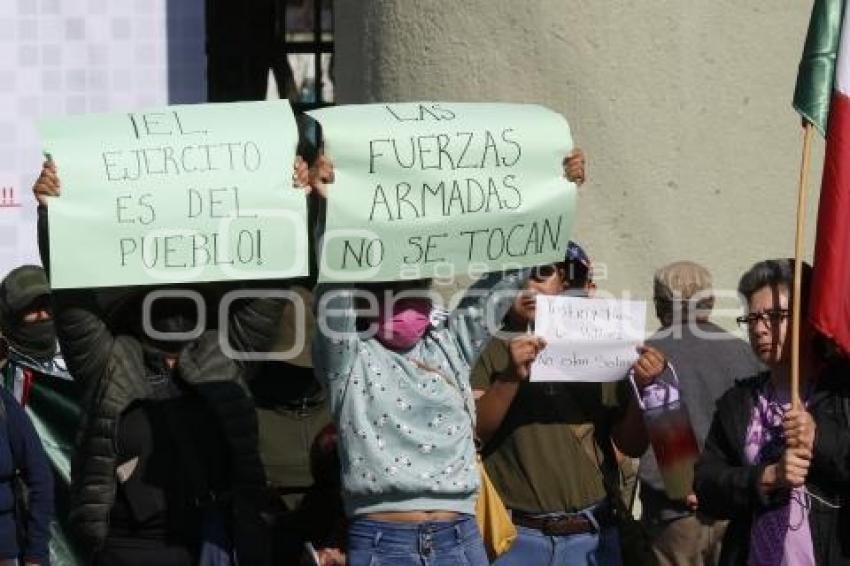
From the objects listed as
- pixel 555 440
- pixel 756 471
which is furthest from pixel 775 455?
pixel 555 440

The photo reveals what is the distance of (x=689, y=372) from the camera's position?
327 inches

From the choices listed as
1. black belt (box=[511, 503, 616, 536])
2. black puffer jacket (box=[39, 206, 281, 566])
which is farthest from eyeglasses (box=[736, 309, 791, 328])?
black puffer jacket (box=[39, 206, 281, 566])

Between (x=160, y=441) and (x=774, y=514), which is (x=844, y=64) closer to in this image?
(x=774, y=514)

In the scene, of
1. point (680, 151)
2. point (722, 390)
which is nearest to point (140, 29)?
point (680, 151)

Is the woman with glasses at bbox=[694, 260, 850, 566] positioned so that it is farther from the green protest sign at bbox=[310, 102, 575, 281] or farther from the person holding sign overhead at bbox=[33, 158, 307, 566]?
the person holding sign overhead at bbox=[33, 158, 307, 566]

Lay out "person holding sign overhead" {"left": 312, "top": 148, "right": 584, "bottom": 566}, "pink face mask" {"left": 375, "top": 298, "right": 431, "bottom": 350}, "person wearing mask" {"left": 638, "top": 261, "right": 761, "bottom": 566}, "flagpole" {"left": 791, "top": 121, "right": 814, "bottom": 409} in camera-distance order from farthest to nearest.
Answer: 1. "person wearing mask" {"left": 638, "top": 261, "right": 761, "bottom": 566}
2. "pink face mask" {"left": 375, "top": 298, "right": 431, "bottom": 350}
3. "person holding sign overhead" {"left": 312, "top": 148, "right": 584, "bottom": 566}
4. "flagpole" {"left": 791, "top": 121, "right": 814, "bottom": 409}

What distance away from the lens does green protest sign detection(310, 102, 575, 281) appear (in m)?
6.92

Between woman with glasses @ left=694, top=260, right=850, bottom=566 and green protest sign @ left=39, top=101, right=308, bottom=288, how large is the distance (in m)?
1.33

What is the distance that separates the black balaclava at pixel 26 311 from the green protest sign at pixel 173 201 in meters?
1.62

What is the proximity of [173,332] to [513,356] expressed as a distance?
1073 millimetres

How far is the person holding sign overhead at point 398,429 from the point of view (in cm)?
673

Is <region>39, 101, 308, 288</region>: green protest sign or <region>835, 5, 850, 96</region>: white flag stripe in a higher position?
<region>835, 5, 850, 96</region>: white flag stripe

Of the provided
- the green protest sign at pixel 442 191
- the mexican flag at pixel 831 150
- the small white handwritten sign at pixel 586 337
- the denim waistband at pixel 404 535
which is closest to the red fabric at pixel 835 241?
the mexican flag at pixel 831 150

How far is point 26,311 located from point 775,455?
318 cm
